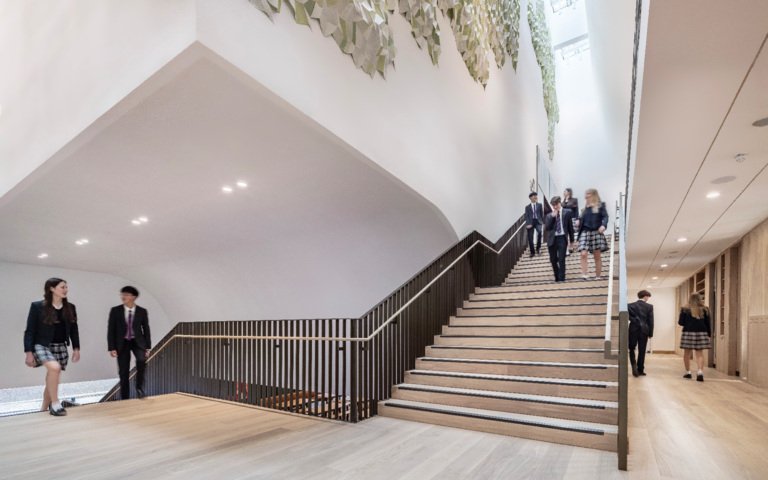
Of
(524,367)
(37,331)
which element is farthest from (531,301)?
(37,331)

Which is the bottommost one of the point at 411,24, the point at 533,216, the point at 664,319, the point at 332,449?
the point at 664,319

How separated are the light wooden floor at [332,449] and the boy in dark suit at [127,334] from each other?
616 mm

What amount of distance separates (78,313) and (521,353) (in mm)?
11521

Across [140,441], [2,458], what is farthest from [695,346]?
[2,458]

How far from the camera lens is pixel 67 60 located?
4.23m

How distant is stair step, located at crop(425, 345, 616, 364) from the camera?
15.0 ft

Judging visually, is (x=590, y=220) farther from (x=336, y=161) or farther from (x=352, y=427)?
(x=352, y=427)

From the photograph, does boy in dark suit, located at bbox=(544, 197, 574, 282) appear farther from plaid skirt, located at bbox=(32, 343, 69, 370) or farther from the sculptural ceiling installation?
plaid skirt, located at bbox=(32, 343, 69, 370)

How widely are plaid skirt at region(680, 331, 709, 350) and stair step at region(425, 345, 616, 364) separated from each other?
467 centimetres

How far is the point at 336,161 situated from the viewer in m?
5.15

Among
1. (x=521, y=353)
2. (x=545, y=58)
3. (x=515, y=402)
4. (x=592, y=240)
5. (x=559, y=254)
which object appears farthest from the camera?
(x=545, y=58)

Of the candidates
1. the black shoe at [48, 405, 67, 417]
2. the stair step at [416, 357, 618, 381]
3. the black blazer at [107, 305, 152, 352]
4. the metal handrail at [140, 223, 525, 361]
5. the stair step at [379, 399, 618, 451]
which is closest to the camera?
the stair step at [379, 399, 618, 451]

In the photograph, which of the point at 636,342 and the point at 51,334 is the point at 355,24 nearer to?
the point at 51,334

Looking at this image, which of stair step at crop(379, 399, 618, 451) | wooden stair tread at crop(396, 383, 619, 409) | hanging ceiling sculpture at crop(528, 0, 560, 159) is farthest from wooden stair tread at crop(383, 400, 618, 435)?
hanging ceiling sculpture at crop(528, 0, 560, 159)
